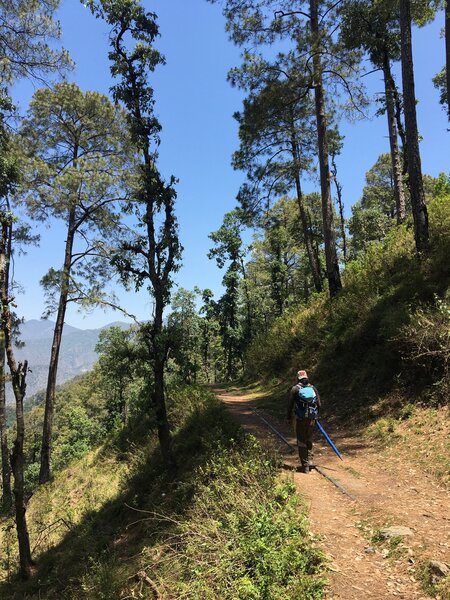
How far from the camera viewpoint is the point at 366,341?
10.3 m

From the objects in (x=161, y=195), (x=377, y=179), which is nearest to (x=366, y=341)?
(x=161, y=195)

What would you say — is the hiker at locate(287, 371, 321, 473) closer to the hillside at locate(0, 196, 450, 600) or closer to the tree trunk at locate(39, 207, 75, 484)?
the hillside at locate(0, 196, 450, 600)

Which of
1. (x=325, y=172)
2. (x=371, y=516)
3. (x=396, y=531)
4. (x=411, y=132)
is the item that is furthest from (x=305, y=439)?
(x=325, y=172)

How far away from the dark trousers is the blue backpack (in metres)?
0.10

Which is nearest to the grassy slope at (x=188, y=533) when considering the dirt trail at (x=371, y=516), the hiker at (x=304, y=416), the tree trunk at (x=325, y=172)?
the dirt trail at (x=371, y=516)

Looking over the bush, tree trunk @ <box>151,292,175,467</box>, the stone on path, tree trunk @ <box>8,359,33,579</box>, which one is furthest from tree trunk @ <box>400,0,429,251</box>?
tree trunk @ <box>8,359,33,579</box>

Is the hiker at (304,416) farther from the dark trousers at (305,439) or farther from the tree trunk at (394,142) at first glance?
the tree trunk at (394,142)

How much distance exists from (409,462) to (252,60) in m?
13.2

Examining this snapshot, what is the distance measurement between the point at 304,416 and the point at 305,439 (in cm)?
37

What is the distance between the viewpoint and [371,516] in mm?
4926

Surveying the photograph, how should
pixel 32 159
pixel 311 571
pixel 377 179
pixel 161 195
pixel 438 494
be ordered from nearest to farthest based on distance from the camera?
pixel 311 571, pixel 438 494, pixel 161 195, pixel 32 159, pixel 377 179

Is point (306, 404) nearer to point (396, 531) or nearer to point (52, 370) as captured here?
point (396, 531)

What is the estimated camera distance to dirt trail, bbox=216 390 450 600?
3.82 metres

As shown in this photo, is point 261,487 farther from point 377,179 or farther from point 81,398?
point 81,398
